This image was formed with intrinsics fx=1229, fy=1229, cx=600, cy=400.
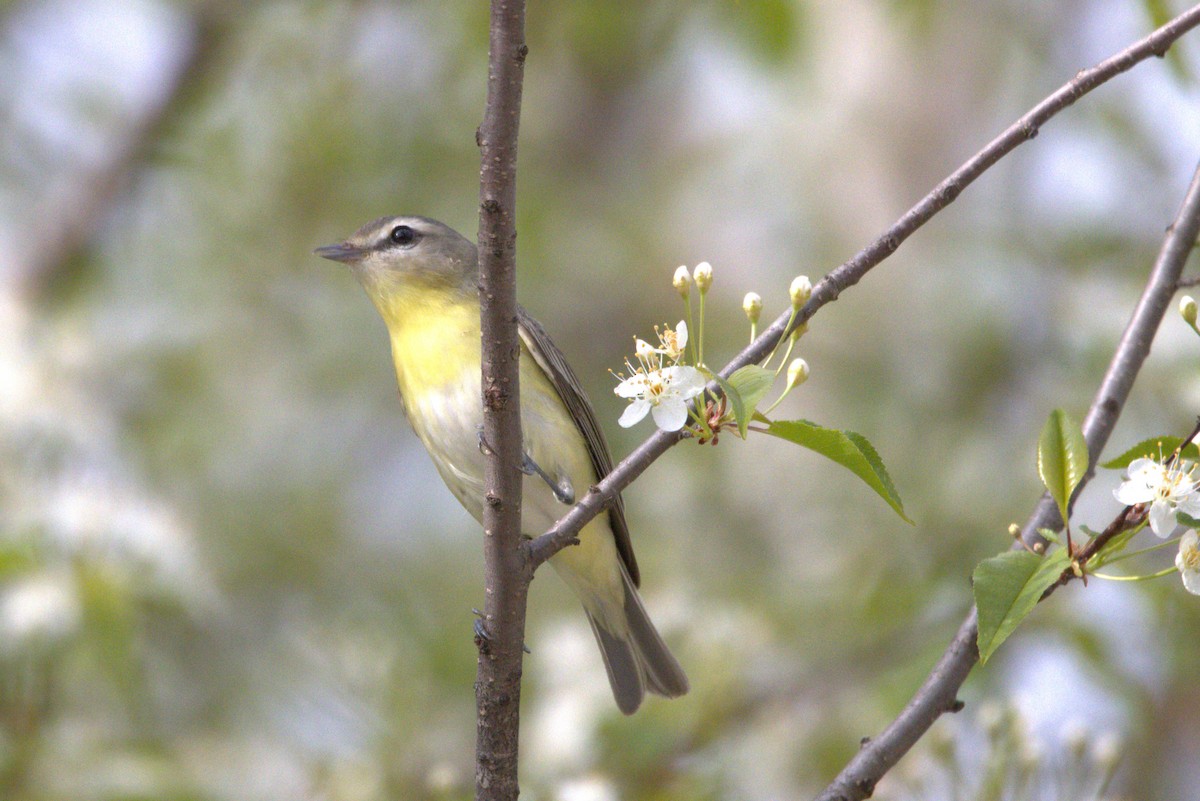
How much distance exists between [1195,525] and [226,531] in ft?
24.5

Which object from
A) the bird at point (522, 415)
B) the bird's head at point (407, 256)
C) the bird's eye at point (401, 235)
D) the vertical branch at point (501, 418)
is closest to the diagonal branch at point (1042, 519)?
the vertical branch at point (501, 418)

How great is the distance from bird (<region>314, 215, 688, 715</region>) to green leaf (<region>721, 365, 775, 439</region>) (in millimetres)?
1779

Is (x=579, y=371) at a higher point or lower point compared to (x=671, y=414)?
higher

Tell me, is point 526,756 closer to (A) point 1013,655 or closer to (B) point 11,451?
(A) point 1013,655

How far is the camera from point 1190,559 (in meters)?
2.15

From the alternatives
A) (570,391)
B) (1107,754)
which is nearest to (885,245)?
(1107,754)

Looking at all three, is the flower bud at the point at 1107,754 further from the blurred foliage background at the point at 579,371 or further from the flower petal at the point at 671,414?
the flower petal at the point at 671,414

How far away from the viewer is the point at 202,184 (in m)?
8.66

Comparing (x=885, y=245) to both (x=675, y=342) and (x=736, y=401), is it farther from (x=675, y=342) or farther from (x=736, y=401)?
(x=736, y=401)

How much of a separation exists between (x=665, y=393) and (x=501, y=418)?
462 millimetres

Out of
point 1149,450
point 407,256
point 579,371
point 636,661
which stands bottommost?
point 1149,450

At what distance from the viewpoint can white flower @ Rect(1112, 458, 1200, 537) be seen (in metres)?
2.07

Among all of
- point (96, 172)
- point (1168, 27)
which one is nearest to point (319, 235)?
point (96, 172)

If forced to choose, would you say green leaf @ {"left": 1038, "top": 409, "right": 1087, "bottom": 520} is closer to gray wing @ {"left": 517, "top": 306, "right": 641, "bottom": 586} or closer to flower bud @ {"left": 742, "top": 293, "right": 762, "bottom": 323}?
flower bud @ {"left": 742, "top": 293, "right": 762, "bottom": 323}
